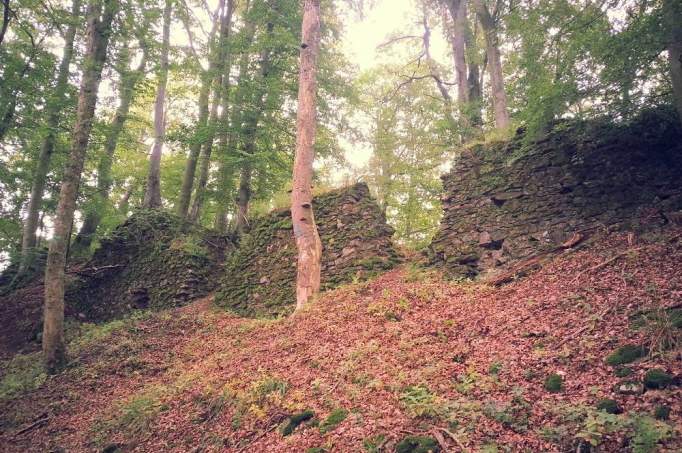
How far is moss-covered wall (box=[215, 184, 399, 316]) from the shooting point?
964 centimetres

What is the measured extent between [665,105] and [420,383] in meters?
6.51

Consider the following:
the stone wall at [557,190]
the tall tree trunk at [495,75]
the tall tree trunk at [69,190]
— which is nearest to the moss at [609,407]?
the stone wall at [557,190]

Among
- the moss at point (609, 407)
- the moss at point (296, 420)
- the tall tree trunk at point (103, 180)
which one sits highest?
the tall tree trunk at point (103, 180)

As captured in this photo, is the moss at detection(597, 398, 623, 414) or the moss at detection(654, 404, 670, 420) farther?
the moss at detection(597, 398, 623, 414)

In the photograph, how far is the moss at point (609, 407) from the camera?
3072mm

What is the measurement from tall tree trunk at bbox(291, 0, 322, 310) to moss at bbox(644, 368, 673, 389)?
5.88m

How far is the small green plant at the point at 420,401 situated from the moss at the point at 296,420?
3.51 ft

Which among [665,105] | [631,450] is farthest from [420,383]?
[665,105]

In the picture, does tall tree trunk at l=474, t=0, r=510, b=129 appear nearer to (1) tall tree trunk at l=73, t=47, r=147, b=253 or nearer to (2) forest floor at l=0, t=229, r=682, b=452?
(2) forest floor at l=0, t=229, r=682, b=452

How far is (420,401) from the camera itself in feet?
13.4

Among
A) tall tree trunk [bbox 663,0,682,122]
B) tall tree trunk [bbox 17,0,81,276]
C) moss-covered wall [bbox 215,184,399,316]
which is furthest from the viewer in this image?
tall tree trunk [bbox 17,0,81,276]

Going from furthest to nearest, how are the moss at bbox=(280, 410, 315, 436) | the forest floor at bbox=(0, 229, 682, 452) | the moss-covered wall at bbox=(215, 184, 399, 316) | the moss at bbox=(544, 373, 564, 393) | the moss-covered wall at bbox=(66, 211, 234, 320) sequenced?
the moss-covered wall at bbox=(66, 211, 234, 320), the moss-covered wall at bbox=(215, 184, 399, 316), the moss at bbox=(280, 410, 315, 436), the moss at bbox=(544, 373, 564, 393), the forest floor at bbox=(0, 229, 682, 452)

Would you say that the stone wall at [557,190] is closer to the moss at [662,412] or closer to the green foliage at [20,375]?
the moss at [662,412]

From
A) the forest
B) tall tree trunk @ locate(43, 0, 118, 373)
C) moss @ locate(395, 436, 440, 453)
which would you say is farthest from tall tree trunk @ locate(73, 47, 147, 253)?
moss @ locate(395, 436, 440, 453)
